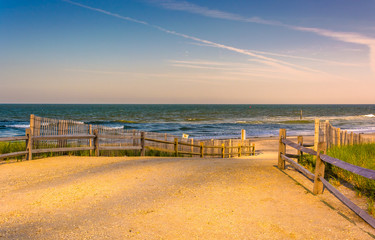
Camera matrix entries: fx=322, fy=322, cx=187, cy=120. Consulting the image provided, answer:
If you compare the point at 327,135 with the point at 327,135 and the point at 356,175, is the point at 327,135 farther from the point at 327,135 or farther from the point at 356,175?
the point at 356,175

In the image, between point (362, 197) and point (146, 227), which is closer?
point (146, 227)

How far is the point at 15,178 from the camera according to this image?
8.77m

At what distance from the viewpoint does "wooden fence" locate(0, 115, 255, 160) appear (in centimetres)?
1216

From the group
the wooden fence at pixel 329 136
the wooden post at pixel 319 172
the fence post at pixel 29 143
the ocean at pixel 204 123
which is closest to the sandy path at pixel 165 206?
the wooden post at pixel 319 172

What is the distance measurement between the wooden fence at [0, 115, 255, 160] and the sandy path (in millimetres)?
2386

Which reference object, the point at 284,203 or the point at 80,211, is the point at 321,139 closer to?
the point at 284,203

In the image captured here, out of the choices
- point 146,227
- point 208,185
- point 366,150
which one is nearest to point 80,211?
point 146,227

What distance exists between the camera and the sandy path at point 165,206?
503cm

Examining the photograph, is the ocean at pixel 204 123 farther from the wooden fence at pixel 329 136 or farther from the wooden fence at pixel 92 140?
the wooden fence at pixel 329 136

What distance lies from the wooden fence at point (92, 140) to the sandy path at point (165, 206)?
7.83 ft

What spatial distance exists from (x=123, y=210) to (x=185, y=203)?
1247 mm

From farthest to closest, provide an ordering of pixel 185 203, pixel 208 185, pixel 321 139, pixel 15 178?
pixel 321 139, pixel 15 178, pixel 208 185, pixel 185 203

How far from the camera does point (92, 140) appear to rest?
555 inches

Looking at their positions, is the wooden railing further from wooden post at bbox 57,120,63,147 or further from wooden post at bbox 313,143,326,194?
wooden post at bbox 313,143,326,194
